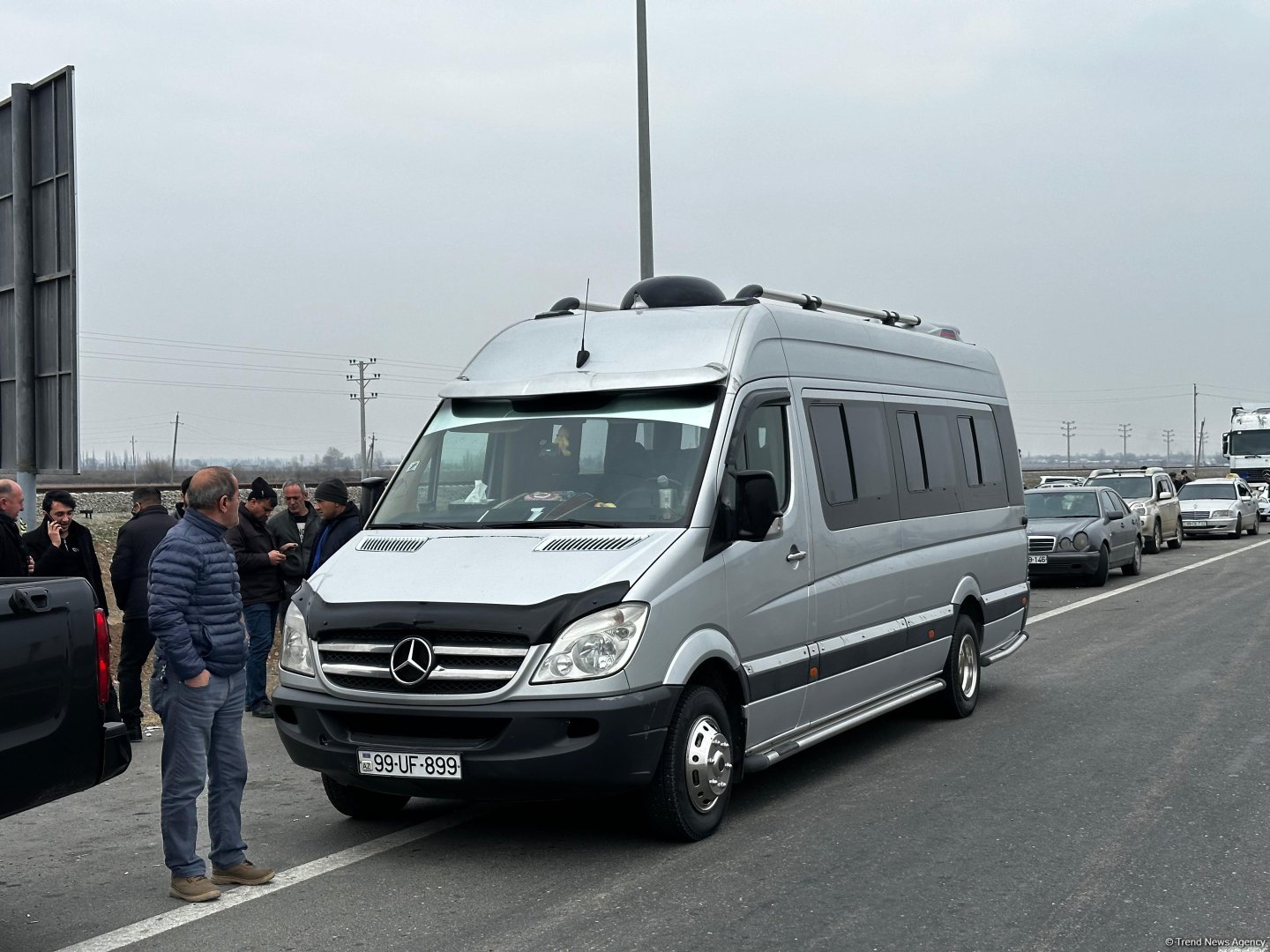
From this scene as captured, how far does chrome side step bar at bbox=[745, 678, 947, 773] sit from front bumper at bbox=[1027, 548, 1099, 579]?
12.0 metres

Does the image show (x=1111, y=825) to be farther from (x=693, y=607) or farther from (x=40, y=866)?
(x=40, y=866)

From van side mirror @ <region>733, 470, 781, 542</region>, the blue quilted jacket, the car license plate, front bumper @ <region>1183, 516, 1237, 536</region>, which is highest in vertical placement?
van side mirror @ <region>733, 470, 781, 542</region>

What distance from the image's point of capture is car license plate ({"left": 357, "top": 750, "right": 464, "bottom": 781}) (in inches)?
230

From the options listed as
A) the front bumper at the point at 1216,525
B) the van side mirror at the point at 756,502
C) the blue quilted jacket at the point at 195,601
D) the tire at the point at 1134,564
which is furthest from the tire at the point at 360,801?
the front bumper at the point at 1216,525

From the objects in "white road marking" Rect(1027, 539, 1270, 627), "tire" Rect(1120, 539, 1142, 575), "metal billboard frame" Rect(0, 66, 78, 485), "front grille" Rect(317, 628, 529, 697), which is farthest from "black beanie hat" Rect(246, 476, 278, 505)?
"tire" Rect(1120, 539, 1142, 575)

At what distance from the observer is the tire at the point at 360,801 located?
22.2 ft

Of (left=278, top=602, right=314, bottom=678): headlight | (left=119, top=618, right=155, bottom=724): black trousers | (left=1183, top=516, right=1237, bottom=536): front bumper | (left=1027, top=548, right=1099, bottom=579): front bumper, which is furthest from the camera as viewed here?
(left=1183, top=516, right=1237, bottom=536): front bumper

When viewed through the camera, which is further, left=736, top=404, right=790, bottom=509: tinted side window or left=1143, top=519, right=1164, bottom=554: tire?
left=1143, top=519, right=1164, bottom=554: tire

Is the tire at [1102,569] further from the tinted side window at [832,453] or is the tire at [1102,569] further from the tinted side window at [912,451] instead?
the tinted side window at [832,453]

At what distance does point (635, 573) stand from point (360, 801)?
6.43ft

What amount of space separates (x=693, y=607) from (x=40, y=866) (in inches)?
123

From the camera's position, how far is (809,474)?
7.49 meters

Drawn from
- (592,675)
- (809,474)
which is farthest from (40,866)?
(809,474)

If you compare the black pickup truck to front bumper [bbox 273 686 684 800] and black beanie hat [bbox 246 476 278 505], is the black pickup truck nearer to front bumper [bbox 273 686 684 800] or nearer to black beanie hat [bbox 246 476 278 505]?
front bumper [bbox 273 686 684 800]
